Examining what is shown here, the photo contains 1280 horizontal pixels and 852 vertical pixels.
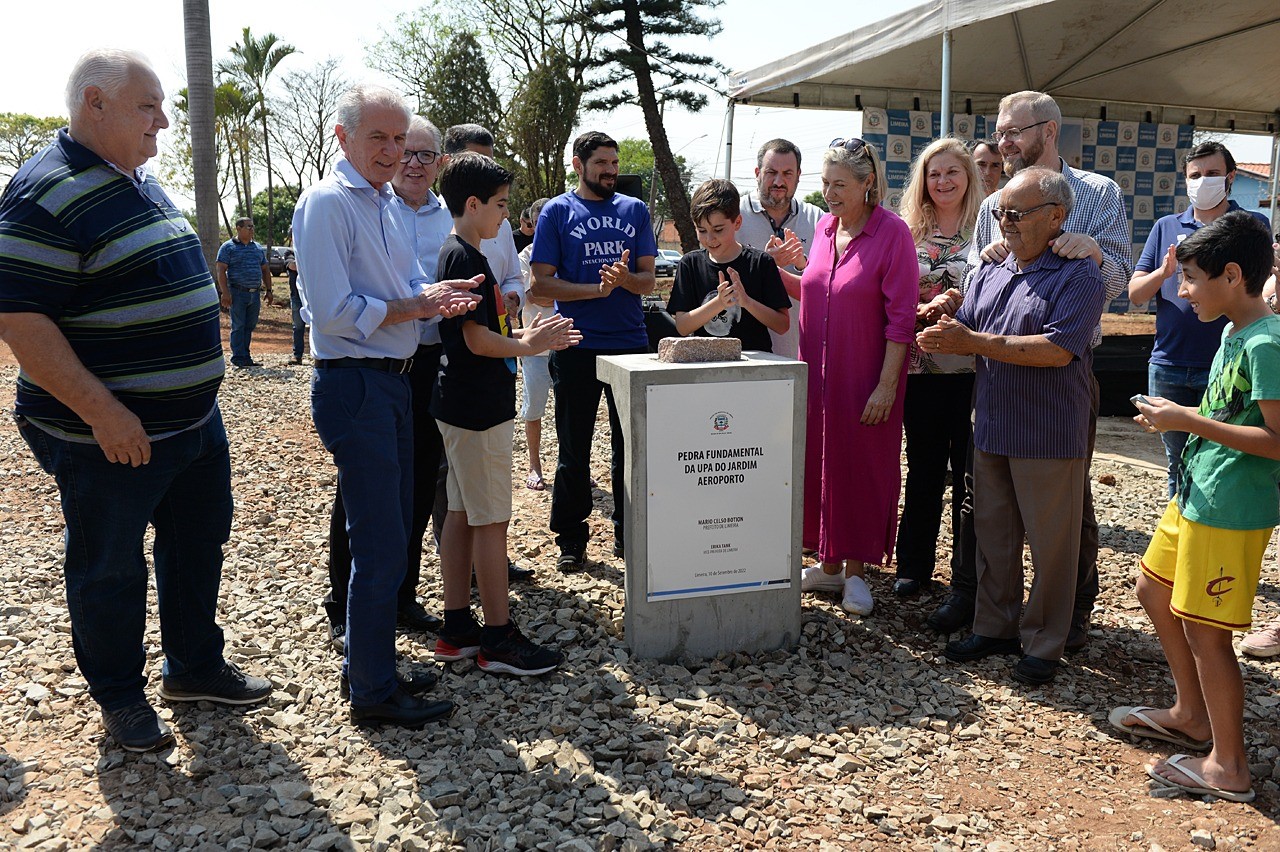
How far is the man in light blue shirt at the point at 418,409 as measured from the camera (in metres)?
3.86

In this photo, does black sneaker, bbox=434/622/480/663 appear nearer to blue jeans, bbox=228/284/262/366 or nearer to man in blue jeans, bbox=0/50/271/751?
man in blue jeans, bbox=0/50/271/751

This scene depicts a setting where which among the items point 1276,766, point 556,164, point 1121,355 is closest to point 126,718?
point 1276,766

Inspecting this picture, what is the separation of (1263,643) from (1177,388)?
140 centimetres

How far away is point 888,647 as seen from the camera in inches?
156

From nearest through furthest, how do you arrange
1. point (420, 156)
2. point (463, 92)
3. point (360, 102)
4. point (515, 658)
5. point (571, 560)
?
1. point (360, 102)
2. point (515, 658)
3. point (420, 156)
4. point (571, 560)
5. point (463, 92)

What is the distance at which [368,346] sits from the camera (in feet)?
10.0

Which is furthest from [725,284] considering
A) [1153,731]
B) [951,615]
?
[1153,731]

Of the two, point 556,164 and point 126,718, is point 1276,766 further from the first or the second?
point 556,164

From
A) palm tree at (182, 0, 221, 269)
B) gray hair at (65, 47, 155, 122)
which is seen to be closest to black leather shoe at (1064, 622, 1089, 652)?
gray hair at (65, 47, 155, 122)

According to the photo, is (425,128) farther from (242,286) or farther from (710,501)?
(242,286)

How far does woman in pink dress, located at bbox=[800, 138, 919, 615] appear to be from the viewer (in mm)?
4012

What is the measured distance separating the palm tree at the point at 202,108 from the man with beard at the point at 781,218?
10073 millimetres

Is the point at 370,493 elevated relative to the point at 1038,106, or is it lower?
lower

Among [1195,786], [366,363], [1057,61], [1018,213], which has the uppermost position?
[1057,61]
